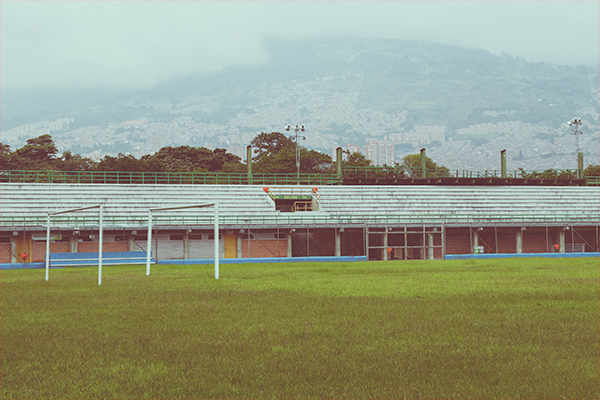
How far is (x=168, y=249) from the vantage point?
3994cm

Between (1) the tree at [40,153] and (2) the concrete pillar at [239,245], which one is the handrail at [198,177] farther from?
(1) the tree at [40,153]

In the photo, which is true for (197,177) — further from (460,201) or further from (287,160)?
(287,160)

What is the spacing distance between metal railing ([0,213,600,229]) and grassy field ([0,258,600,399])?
2756cm

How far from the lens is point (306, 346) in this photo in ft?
22.7

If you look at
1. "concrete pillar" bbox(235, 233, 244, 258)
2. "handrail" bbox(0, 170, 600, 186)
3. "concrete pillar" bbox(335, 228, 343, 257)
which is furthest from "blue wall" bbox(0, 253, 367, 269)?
"handrail" bbox(0, 170, 600, 186)

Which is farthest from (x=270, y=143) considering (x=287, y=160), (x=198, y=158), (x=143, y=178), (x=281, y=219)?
(x=281, y=219)

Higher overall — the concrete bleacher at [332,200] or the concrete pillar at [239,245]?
the concrete bleacher at [332,200]

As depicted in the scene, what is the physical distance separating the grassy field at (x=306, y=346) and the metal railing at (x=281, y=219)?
90.4 ft

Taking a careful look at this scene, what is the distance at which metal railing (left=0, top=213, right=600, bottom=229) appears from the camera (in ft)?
124

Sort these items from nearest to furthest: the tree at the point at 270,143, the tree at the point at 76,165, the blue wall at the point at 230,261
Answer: the blue wall at the point at 230,261 < the tree at the point at 76,165 < the tree at the point at 270,143

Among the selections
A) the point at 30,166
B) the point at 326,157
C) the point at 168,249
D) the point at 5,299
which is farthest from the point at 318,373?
the point at 326,157

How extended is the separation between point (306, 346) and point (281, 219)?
34153mm

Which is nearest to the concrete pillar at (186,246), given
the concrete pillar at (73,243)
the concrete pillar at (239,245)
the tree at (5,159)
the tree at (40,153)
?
the concrete pillar at (239,245)

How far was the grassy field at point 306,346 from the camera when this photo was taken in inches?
207
